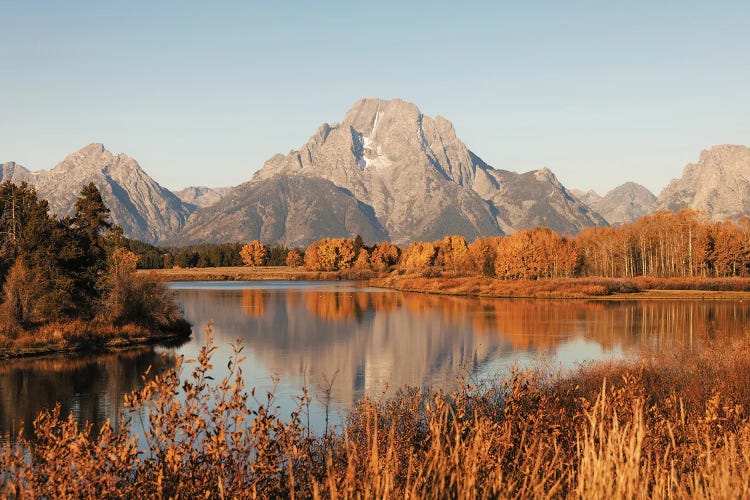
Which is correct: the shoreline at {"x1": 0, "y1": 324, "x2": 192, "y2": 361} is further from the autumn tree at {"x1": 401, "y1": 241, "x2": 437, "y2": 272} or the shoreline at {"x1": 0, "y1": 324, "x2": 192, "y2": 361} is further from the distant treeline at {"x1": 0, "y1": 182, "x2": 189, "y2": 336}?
the autumn tree at {"x1": 401, "y1": 241, "x2": 437, "y2": 272}

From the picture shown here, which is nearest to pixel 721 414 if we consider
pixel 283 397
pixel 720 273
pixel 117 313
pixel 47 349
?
pixel 283 397

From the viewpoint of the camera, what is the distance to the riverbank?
43.1 metres

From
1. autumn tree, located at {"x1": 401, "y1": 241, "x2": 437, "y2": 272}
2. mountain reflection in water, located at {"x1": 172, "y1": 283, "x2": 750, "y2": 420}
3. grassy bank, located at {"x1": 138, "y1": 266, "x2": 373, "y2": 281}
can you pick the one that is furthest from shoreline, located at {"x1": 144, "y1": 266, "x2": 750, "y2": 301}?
autumn tree, located at {"x1": 401, "y1": 241, "x2": 437, "y2": 272}

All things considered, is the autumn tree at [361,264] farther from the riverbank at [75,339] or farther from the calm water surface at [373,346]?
the riverbank at [75,339]

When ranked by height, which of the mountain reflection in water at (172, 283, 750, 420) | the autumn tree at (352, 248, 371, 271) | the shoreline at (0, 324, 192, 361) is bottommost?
the mountain reflection in water at (172, 283, 750, 420)

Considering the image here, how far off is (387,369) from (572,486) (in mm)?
32539

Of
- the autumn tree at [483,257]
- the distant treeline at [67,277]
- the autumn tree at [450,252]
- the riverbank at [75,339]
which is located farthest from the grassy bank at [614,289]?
the riverbank at [75,339]

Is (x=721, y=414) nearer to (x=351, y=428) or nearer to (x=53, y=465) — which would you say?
(x=351, y=428)

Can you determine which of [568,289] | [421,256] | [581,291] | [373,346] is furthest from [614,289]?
[421,256]

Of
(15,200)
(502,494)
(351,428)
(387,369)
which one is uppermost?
(15,200)

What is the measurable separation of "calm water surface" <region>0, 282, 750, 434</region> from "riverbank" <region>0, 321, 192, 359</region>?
2135mm

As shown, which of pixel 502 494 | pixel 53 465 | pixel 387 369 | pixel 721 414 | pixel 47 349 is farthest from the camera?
pixel 47 349

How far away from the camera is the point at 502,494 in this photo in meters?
6.34

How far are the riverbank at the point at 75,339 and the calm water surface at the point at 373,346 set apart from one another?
214 cm
